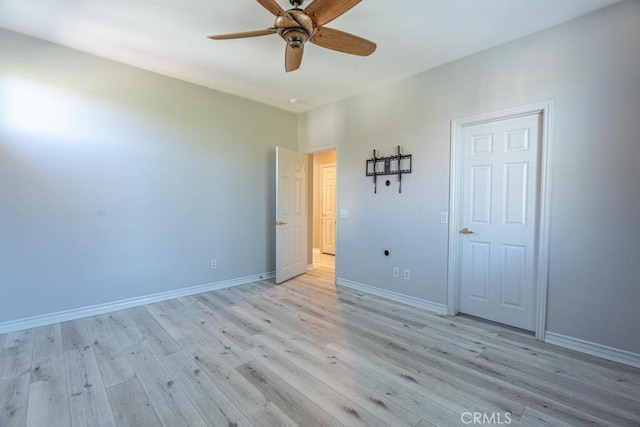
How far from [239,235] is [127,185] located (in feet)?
5.00

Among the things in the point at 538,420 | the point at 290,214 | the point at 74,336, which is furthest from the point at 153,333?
the point at 538,420

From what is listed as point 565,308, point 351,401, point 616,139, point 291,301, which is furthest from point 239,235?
point 616,139

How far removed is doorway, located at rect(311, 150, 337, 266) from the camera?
6.63 metres

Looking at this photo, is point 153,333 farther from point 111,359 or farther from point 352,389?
point 352,389

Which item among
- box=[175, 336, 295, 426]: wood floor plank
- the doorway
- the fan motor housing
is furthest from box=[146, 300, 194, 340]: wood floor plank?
the doorway

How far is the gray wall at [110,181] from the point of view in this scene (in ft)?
8.55

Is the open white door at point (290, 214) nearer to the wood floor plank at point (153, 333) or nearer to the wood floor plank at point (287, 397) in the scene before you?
the wood floor plank at point (153, 333)

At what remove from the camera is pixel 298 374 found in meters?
2.00

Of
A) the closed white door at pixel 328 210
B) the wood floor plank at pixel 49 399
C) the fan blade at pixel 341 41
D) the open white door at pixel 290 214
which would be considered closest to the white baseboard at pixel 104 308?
the open white door at pixel 290 214

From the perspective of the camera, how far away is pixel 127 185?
10.3ft

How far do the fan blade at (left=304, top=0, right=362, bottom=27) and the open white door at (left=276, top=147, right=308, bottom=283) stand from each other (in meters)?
2.41

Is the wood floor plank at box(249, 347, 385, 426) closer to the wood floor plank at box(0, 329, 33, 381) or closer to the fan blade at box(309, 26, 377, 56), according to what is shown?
the wood floor plank at box(0, 329, 33, 381)

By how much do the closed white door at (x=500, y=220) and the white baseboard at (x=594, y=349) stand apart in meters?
0.20

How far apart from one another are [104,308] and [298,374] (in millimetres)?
2434
